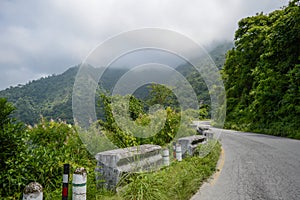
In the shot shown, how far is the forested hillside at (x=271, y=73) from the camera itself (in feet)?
67.7

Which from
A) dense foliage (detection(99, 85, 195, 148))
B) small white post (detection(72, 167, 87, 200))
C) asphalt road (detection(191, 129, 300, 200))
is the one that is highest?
dense foliage (detection(99, 85, 195, 148))

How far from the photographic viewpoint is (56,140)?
23.1 feet

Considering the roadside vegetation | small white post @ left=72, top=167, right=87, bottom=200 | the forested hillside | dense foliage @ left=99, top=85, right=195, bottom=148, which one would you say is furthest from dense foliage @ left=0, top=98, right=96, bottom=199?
the forested hillside

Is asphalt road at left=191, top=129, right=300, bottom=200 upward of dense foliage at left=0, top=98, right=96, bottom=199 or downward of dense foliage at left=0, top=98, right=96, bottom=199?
downward

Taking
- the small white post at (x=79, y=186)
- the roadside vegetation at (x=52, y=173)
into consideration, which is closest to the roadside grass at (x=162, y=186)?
the roadside vegetation at (x=52, y=173)

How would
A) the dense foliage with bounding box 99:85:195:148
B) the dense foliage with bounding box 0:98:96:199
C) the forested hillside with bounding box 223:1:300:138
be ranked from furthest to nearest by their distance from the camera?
the forested hillside with bounding box 223:1:300:138, the dense foliage with bounding box 99:85:195:148, the dense foliage with bounding box 0:98:96:199

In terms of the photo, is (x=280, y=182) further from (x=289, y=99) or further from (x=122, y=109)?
(x=289, y=99)

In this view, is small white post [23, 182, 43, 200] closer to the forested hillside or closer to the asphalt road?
the asphalt road

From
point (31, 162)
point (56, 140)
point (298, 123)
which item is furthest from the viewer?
point (298, 123)

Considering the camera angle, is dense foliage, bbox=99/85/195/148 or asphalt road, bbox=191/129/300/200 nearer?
asphalt road, bbox=191/129/300/200

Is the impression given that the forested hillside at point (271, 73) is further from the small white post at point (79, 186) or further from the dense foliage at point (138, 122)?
the small white post at point (79, 186)

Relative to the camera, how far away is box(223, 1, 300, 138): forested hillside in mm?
20625

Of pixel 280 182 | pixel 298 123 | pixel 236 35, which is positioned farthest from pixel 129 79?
pixel 236 35

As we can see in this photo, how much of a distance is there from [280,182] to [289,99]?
17452mm
